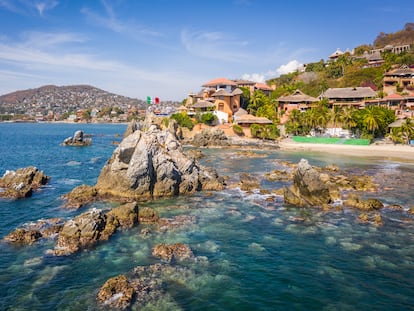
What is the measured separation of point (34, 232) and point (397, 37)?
161464 millimetres

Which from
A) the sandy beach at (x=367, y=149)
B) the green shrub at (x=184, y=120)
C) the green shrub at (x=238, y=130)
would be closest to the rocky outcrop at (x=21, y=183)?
the sandy beach at (x=367, y=149)

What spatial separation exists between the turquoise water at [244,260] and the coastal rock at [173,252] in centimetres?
55

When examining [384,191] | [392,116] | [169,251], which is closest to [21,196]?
[169,251]

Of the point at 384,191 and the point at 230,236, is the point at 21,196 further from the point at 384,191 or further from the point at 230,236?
the point at 384,191

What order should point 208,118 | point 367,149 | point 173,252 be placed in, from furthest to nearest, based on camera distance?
point 208,118, point 367,149, point 173,252

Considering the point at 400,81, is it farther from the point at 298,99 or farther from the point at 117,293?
the point at 117,293

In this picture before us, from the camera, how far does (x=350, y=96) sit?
83.6 meters

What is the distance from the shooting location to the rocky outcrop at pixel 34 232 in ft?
69.2

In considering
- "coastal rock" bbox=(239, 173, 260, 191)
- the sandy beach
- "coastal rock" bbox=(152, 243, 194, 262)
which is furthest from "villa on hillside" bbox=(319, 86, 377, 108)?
"coastal rock" bbox=(152, 243, 194, 262)

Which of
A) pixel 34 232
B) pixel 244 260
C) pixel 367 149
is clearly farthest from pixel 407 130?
pixel 34 232

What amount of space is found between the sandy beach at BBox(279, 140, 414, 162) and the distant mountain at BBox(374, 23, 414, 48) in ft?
299

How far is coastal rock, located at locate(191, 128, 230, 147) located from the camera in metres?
78.7

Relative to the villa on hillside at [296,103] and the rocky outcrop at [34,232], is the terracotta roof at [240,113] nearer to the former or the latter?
the villa on hillside at [296,103]

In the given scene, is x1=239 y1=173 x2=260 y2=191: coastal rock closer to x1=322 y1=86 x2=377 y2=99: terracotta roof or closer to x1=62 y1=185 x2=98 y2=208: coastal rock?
x1=62 y1=185 x2=98 y2=208: coastal rock
